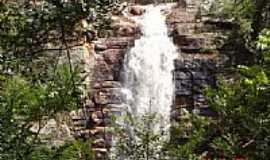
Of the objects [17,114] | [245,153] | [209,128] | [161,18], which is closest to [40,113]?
[17,114]

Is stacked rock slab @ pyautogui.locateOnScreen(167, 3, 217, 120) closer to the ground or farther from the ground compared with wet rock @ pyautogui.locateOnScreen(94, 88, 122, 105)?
farther from the ground

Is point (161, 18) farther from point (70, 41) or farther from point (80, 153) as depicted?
point (80, 153)

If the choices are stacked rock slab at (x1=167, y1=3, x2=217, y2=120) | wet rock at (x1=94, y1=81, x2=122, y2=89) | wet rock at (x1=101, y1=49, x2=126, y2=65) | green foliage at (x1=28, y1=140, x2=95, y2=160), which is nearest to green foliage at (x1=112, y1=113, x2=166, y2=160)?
green foliage at (x1=28, y1=140, x2=95, y2=160)

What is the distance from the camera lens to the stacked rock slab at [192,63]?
13.1 meters

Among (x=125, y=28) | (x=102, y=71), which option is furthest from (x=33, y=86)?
(x=125, y=28)

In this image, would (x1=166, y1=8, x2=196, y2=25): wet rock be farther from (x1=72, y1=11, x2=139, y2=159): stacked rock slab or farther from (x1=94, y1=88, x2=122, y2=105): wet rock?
(x1=94, y1=88, x2=122, y2=105): wet rock

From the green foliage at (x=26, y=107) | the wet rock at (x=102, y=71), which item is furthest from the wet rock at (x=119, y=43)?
the green foliage at (x=26, y=107)

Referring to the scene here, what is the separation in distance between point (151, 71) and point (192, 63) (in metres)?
1.10

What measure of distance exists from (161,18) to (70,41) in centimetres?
323

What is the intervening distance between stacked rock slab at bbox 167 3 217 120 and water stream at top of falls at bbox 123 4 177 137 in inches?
8.2

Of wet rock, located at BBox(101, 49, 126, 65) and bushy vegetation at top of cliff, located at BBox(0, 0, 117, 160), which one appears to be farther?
wet rock, located at BBox(101, 49, 126, 65)

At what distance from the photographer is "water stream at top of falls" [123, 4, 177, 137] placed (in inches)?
532

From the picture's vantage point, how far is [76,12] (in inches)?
170

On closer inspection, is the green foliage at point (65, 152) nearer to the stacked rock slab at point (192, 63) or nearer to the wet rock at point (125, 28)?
the stacked rock slab at point (192, 63)
